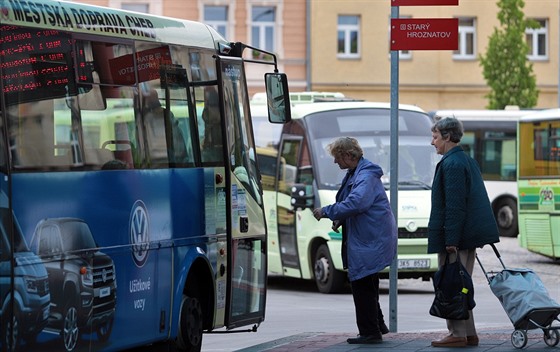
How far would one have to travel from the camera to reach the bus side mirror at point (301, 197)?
21.2m

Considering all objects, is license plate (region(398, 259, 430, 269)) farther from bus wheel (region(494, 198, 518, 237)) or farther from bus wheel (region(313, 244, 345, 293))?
bus wheel (region(494, 198, 518, 237))

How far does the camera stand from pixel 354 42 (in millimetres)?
54156

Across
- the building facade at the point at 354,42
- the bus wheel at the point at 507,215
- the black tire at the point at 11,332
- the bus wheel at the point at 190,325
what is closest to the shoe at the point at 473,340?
the bus wheel at the point at 190,325

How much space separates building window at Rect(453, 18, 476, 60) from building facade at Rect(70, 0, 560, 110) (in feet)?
0.12

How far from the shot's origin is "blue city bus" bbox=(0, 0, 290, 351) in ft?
29.7

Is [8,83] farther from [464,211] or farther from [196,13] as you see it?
[196,13]

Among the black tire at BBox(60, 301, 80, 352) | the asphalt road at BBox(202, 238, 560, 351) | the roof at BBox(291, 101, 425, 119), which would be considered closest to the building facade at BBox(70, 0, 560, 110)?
the asphalt road at BBox(202, 238, 560, 351)

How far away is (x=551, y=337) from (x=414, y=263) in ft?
29.9

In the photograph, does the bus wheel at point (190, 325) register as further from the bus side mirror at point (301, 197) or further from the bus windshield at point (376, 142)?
the bus windshield at point (376, 142)

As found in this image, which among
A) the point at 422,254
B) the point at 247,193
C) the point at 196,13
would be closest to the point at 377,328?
the point at 247,193

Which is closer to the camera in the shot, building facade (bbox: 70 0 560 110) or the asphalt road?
the asphalt road

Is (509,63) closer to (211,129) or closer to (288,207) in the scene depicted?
(288,207)

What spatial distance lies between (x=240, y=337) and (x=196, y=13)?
38181mm

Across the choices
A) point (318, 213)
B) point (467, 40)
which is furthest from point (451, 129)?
point (467, 40)
